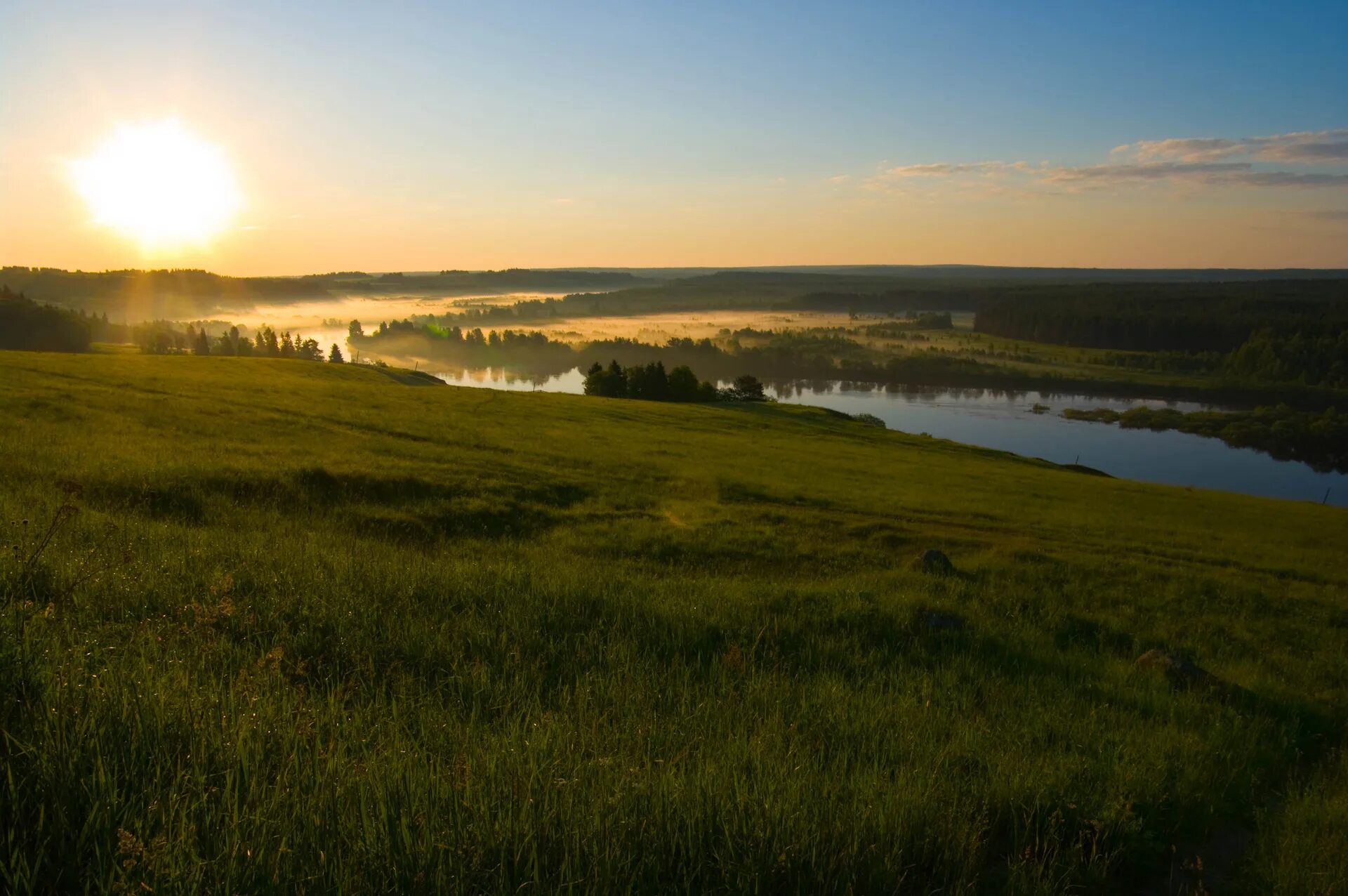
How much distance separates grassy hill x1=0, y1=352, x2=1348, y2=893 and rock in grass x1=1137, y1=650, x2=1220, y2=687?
0.75 ft

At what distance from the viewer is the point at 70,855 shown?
282 centimetres

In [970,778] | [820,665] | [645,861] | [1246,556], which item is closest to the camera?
[645,861]

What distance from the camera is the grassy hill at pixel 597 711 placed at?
129 inches

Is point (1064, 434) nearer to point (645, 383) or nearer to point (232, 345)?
point (645, 383)

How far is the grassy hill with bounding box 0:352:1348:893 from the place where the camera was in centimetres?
327

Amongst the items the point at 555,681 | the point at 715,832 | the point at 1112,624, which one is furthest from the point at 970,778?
the point at 1112,624

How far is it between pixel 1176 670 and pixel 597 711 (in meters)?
7.52

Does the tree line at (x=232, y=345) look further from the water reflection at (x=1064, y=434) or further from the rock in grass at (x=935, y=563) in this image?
the rock in grass at (x=935, y=563)

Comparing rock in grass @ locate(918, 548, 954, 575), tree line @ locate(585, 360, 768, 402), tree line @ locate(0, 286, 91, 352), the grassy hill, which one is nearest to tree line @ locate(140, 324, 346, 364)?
tree line @ locate(0, 286, 91, 352)

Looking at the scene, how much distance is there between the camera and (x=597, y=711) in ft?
17.4

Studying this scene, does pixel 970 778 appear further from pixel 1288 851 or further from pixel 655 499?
pixel 655 499

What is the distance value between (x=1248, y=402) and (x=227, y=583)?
20500 centimetres

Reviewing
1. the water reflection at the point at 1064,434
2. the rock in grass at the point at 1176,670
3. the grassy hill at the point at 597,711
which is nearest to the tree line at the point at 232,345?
the water reflection at the point at 1064,434

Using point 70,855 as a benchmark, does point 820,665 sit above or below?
below
